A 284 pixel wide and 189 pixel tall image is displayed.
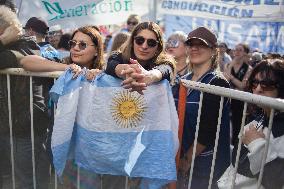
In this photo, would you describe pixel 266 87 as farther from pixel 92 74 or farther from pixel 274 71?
pixel 92 74

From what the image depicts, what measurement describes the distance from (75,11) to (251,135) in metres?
3.60

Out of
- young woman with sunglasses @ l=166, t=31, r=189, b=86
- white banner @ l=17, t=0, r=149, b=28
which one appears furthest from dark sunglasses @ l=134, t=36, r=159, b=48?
white banner @ l=17, t=0, r=149, b=28

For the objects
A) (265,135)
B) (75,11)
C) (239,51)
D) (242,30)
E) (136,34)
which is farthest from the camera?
(239,51)

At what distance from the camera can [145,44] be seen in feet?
9.34

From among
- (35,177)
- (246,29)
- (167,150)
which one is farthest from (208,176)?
(246,29)

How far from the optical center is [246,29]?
657cm

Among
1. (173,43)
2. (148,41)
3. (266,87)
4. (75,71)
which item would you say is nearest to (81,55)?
(75,71)

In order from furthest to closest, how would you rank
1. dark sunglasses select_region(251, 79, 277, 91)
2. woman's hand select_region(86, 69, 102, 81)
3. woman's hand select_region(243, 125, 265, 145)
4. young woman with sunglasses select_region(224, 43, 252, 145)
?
young woman with sunglasses select_region(224, 43, 252, 145)
woman's hand select_region(86, 69, 102, 81)
dark sunglasses select_region(251, 79, 277, 91)
woman's hand select_region(243, 125, 265, 145)

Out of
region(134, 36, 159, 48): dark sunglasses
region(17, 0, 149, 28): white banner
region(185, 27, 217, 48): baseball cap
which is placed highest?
region(17, 0, 149, 28): white banner

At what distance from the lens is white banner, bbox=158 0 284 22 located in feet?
19.0

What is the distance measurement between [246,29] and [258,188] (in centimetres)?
470

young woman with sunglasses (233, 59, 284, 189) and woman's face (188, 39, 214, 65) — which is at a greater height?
woman's face (188, 39, 214, 65)

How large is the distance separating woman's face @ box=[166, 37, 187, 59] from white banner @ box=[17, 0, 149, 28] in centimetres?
159

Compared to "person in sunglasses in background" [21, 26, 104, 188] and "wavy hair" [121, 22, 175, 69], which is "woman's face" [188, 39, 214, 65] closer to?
"wavy hair" [121, 22, 175, 69]
